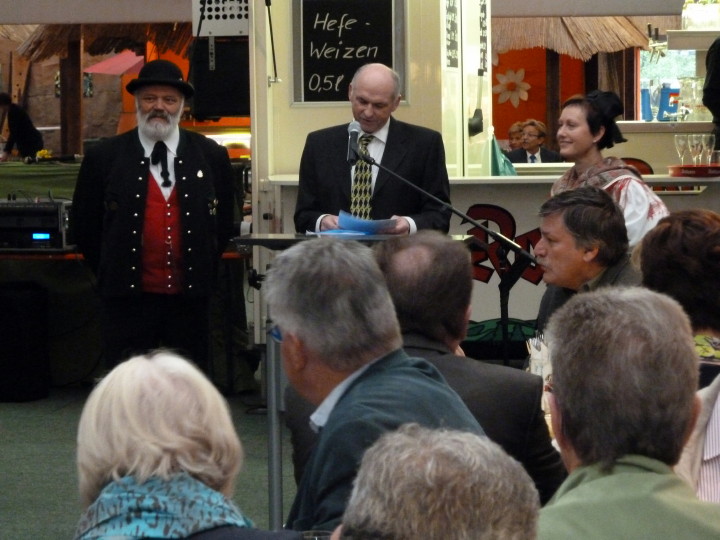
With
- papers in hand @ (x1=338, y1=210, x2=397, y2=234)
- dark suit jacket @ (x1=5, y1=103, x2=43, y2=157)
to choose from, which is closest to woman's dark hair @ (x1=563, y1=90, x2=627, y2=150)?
papers in hand @ (x1=338, y1=210, x2=397, y2=234)

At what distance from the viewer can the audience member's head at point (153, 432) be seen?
78.3 inches

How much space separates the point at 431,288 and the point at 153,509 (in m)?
1.17

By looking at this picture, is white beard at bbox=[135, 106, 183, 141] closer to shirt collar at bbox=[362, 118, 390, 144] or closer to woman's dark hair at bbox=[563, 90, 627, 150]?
Result: shirt collar at bbox=[362, 118, 390, 144]

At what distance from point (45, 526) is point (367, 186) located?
71.0 inches

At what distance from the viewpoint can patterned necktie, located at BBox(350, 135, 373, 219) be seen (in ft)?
17.2

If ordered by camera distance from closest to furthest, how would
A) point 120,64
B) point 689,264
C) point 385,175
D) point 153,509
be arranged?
point 153,509 < point 689,264 < point 385,175 < point 120,64

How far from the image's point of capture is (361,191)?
5266 millimetres

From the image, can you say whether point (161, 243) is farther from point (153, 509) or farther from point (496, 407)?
point (153, 509)

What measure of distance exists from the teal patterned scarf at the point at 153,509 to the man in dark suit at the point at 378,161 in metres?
3.13

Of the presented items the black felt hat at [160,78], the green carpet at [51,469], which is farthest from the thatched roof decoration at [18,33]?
the black felt hat at [160,78]

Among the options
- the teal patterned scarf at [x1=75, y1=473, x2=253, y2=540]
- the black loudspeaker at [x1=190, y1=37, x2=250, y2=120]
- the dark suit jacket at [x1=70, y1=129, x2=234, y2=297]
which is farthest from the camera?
the black loudspeaker at [x1=190, y1=37, x2=250, y2=120]

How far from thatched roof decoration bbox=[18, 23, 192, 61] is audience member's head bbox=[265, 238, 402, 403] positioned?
32.7 ft

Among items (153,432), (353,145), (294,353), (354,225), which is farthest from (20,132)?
(153,432)

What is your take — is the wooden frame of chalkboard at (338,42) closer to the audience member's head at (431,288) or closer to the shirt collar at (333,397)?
the audience member's head at (431,288)
